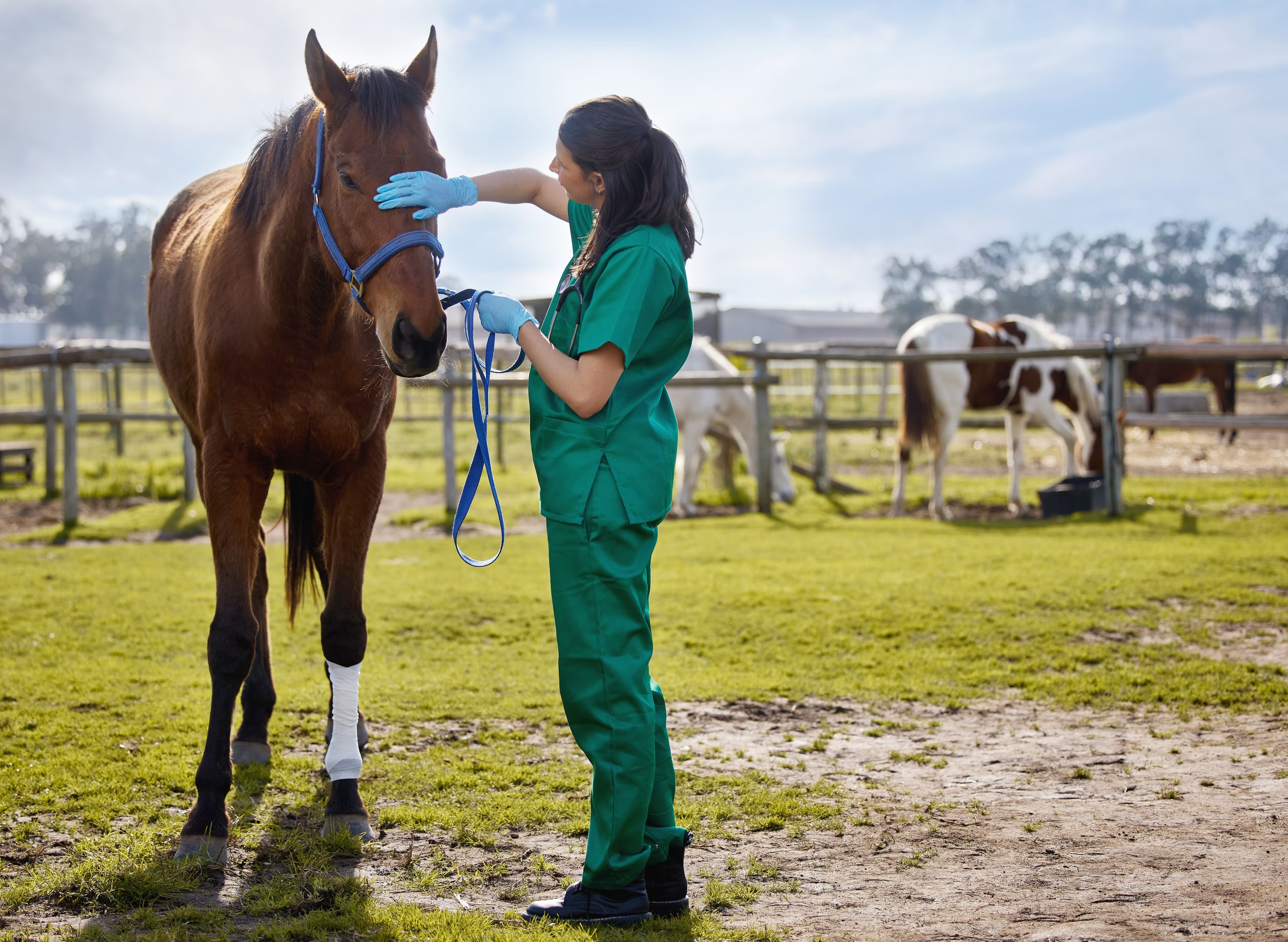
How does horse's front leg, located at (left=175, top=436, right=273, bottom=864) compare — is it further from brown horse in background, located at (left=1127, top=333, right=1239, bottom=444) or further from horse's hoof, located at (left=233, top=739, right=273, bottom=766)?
brown horse in background, located at (left=1127, top=333, right=1239, bottom=444)

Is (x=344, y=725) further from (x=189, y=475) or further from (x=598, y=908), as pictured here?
(x=189, y=475)

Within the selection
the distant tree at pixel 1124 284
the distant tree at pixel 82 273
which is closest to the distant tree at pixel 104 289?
the distant tree at pixel 82 273

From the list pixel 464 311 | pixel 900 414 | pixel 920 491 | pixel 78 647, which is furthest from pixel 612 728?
pixel 920 491

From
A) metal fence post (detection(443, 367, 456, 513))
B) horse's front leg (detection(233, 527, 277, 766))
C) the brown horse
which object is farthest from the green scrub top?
metal fence post (detection(443, 367, 456, 513))

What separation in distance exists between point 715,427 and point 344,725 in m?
8.46

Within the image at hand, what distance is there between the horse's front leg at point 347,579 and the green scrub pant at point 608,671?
106 cm

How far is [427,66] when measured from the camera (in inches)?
110

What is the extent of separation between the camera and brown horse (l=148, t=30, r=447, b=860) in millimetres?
2531

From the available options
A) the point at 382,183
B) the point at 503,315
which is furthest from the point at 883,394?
the point at 503,315

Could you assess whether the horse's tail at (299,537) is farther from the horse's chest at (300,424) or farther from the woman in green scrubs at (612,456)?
the woman in green scrubs at (612,456)

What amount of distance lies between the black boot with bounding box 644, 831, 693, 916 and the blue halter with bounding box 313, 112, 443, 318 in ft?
5.05

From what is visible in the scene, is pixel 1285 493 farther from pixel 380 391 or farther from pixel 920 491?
pixel 380 391

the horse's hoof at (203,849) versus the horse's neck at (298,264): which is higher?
the horse's neck at (298,264)

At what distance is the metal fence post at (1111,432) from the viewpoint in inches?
364
